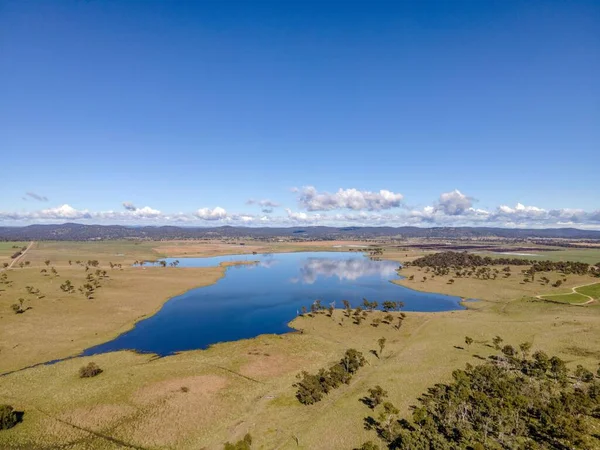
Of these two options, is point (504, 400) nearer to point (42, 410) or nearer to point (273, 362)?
point (273, 362)

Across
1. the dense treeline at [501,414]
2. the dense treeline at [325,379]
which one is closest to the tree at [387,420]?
the dense treeline at [501,414]

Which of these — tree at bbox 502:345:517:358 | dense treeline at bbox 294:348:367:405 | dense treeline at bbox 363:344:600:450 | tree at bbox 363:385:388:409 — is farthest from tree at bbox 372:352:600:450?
tree at bbox 502:345:517:358

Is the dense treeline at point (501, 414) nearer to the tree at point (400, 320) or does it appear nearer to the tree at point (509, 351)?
the tree at point (509, 351)

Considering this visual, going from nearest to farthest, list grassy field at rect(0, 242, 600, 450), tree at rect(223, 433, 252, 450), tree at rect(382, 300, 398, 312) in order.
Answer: tree at rect(223, 433, 252, 450), grassy field at rect(0, 242, 600, 450), tree at rect(382, 300, 398, 312)

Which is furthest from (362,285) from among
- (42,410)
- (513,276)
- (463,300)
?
(42,410)

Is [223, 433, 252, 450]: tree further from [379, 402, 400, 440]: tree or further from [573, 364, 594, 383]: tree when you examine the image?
[573, 364, 594, 383]: tree
